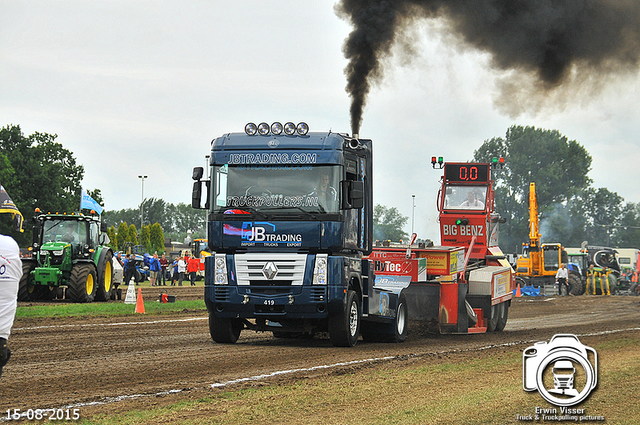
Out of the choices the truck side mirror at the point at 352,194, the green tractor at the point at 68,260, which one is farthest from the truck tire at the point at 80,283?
the truck side mirror at the point at 352,194

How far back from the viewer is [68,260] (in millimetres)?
25031

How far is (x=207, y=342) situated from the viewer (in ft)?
46.8

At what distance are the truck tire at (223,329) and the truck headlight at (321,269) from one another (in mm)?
2069

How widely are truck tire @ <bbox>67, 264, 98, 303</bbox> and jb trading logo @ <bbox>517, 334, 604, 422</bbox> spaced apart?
17146mm

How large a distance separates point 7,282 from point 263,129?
25.1ft

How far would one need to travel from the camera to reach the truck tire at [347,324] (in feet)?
43.1

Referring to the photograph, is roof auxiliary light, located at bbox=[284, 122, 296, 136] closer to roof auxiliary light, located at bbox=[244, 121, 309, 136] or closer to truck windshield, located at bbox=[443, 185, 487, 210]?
roof auxiliary light, located at bbox=[244, 121, 309, 136]

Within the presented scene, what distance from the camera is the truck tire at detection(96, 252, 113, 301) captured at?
25688 millimetres

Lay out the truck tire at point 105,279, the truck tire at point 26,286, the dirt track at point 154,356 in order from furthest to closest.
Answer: the truck tire at point 105,279 < the truck tire at point 26,286 < the dirt track at point 154,356

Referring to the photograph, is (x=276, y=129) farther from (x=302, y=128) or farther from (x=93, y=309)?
(x=93, y=309)

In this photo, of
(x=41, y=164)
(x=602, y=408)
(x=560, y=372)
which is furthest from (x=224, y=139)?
(x=41, y=164)

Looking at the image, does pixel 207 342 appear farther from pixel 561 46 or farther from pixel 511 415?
pixel 561 46

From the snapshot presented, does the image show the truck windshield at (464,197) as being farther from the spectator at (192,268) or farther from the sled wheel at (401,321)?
the spectator at (192,268)

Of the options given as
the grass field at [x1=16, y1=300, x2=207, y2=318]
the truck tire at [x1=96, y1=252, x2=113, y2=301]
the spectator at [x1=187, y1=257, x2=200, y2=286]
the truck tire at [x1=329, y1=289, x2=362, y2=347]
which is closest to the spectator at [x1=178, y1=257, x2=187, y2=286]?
the spectator at [x1=187, y1=257, x2=200, y2=286]
